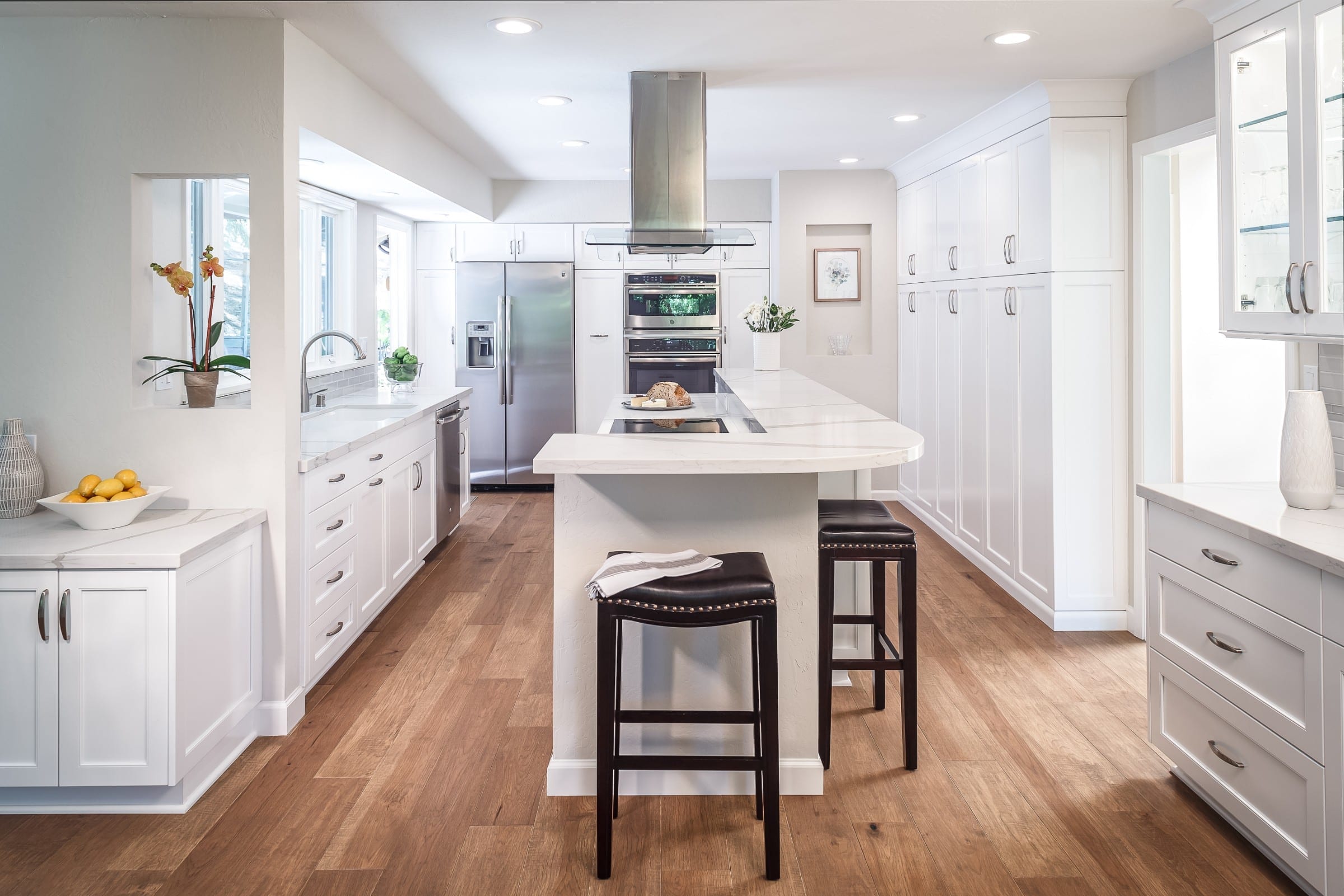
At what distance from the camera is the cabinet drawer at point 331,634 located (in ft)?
10.7

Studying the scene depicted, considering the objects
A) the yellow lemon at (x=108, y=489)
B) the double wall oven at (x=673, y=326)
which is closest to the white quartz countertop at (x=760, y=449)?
the yellow lemon at (x=108, y=489)

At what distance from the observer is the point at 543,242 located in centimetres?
712

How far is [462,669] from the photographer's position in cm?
357

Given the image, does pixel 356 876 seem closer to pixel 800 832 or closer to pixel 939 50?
pixel 800 832

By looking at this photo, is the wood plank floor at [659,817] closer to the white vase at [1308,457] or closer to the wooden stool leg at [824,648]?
the wooden stool leg at [824,648]

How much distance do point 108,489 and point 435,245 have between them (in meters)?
4.76

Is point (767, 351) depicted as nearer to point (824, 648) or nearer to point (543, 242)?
point (543, 242)

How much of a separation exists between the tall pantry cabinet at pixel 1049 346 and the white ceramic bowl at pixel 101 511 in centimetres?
347

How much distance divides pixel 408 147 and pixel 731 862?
3.78 metres

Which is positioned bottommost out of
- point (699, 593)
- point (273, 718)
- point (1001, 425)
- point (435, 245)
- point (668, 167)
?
point (273, 718)

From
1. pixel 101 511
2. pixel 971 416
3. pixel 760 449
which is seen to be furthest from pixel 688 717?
pixel 971 416

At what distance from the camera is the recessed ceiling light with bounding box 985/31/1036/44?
3.25m

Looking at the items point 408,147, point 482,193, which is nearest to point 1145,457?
point 408,147

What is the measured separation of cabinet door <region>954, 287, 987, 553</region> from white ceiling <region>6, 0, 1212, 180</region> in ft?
3.25
